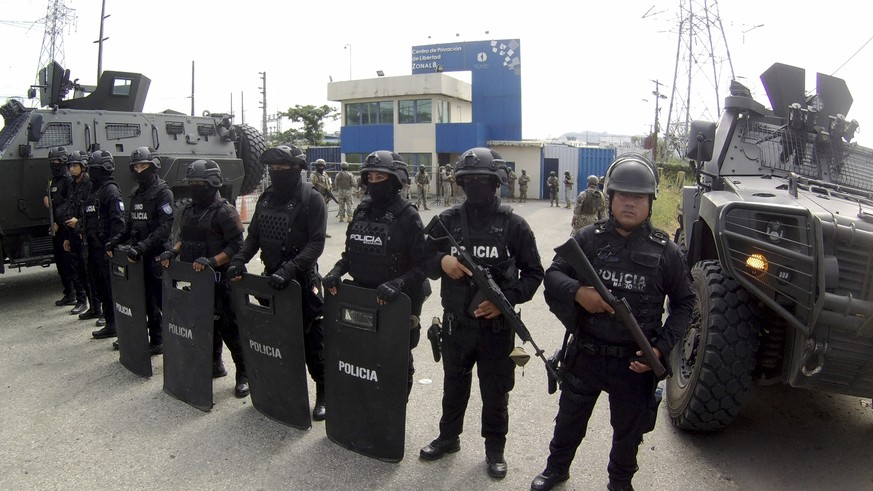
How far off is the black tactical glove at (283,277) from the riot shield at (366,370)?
31cm

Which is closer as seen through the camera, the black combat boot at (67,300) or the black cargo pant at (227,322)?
the black cargo pant at (227,322)

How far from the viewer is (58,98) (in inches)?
367

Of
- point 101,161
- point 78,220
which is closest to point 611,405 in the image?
point 101,161

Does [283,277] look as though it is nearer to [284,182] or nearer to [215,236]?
[284,182]

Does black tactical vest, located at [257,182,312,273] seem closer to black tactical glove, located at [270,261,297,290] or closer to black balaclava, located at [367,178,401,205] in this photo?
black tactical glove, located at [270,261,297,290]

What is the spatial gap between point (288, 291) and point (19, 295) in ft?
20.2

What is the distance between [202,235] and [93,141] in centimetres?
499

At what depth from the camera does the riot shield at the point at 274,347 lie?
3.63 m

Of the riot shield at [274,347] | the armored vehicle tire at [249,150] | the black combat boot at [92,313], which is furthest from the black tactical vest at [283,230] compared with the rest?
the armored vehicle tire at [249,150]

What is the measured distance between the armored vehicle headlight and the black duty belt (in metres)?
0.86

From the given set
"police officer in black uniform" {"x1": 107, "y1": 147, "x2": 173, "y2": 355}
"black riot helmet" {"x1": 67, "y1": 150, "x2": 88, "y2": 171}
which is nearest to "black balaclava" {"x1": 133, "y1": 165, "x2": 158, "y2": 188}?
"police officer in black uniform" {"x1": 107, "y1": 147, "x2": 173, "y2": 355}

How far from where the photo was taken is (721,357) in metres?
3.35

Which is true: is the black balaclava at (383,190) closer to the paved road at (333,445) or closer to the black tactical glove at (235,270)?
the black tactical glove at (235,270)

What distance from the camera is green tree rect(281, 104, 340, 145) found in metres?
40.5
